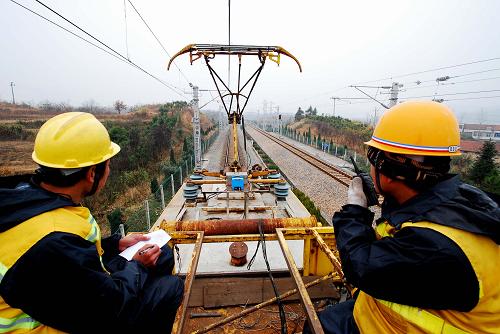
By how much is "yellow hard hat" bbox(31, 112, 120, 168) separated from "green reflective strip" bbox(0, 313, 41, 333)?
0.78 m

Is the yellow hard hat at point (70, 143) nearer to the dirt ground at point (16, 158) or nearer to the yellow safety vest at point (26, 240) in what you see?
the yellow safety vest at point (26, 240)

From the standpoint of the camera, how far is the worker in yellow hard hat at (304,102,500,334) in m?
1.33

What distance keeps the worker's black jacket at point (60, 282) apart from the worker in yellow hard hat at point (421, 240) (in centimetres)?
138

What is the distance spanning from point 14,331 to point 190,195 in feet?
31.1

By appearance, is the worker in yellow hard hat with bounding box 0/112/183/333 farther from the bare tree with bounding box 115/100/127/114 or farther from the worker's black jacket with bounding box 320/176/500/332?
the bare tree with bounding box 115/100/127/114

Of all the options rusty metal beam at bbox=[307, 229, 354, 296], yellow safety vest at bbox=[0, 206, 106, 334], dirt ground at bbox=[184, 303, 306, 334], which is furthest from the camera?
dirt ground at bbox=[184, 303, 306, 334]

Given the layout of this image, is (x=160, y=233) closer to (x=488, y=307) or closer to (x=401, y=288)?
(x=401, y=288)

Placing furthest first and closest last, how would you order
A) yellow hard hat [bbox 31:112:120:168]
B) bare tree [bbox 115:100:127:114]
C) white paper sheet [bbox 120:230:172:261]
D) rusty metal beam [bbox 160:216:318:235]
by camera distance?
bare tree [bbox 115:100:127:114] < rusty metal beam [bbox 160:216:318:235] < white paper sheet [bbox 120:230:172:261] < yellow hard hat [bbox 31:112:120:168]

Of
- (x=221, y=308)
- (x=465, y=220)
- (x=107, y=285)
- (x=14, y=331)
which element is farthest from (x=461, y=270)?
(x=221, y=308)

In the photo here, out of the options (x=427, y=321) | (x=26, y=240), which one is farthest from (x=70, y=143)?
(x=427, y=321)

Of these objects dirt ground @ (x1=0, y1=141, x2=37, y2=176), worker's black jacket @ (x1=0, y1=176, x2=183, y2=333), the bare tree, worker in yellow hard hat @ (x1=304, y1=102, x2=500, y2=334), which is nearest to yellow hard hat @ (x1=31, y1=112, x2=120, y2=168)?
worker's black jacket @ (x1=0, y1=176, x2=183, y2=333)

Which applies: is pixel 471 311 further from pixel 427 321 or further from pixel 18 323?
pixel 18 323

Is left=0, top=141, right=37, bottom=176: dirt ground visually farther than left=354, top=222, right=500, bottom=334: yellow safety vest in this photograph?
Answer: Yes

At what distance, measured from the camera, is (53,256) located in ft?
4.21
